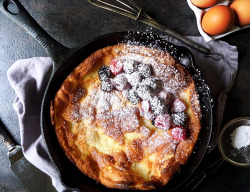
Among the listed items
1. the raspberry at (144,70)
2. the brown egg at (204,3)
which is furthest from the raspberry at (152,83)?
the brown egg at (204,3)

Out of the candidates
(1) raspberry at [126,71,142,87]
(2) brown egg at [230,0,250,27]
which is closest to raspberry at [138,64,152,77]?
(1) raspberry at [126,71,142,87]

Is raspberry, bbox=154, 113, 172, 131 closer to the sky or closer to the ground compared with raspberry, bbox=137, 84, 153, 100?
closer to the ground

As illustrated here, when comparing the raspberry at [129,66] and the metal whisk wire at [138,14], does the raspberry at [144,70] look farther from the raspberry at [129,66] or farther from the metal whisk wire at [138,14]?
the metal whisk wire at [138,14]

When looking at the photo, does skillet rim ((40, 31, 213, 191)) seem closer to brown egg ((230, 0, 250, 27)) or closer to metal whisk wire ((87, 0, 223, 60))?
metal whisk wire ((87, 0, 223, 60))

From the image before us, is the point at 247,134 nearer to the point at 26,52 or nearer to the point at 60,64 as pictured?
the point at 60,64

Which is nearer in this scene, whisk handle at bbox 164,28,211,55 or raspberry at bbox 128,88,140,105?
raspberry at bbox 128,88,140,105

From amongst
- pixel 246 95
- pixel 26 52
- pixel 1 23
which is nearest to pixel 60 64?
pixel 26 52

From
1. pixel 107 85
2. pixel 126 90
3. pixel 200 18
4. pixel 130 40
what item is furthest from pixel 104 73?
pixel 200 18
